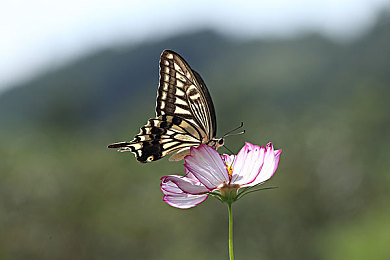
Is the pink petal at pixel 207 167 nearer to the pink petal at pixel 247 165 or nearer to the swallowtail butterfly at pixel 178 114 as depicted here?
the pink petal at pixel 247 165

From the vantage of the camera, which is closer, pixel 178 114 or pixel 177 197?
pixel 177 197

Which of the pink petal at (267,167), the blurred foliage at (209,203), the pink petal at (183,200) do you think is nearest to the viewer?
the pink petal at (267,167)

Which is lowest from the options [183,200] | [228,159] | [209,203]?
[183,200]

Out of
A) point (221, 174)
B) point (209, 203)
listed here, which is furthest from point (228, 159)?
point (209, 203)

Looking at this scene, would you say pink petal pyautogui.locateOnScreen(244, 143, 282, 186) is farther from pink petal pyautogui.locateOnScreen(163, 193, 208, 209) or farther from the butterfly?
the butterfly

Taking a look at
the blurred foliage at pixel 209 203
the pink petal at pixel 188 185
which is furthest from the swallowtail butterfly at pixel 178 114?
the blurred foliage at pixel 209 203

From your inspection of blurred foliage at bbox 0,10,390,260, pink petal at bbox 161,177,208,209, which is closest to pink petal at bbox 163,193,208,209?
pink petal at bbox 161,177,208,209

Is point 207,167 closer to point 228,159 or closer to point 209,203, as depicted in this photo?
point 228,159
